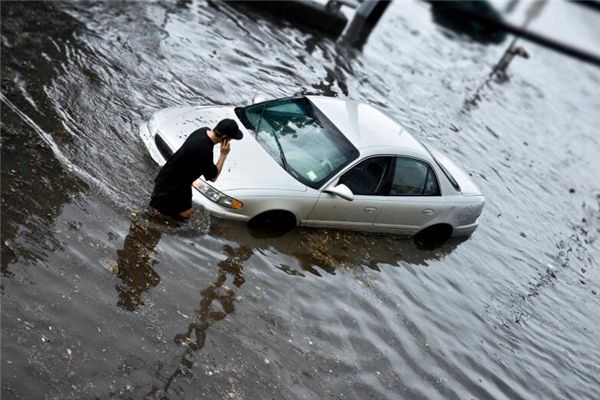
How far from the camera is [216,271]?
6.25 m

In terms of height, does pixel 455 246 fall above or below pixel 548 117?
below

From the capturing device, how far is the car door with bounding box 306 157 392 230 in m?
7.16

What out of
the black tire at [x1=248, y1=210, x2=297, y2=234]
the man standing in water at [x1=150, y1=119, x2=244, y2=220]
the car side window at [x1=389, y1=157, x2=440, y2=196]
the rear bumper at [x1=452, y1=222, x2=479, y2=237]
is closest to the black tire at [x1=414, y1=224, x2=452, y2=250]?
the rear bumper at [x1=452, y1=222, x2=479, y2=237]

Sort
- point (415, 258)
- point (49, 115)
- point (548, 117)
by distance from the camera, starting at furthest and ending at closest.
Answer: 1. point (548, 117)
2. point (415, 258)
3. point (49, 115)

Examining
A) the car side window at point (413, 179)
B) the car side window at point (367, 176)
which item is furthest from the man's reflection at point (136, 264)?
the car side window at point (413, 179)

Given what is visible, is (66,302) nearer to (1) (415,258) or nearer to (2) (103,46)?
(1) (415,258)

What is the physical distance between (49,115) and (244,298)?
12.4ft

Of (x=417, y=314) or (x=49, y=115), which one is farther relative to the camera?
(x=49, y=115)

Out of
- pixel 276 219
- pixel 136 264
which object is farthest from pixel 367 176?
pixel 136 264

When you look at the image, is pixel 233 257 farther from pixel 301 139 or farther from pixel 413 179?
pixel 413 179

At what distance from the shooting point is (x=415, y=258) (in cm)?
821

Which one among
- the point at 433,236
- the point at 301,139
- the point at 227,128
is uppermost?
the point at 227,128

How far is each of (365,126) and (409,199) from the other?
1.19 m


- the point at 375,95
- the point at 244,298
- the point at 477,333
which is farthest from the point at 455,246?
the point at 375,95
